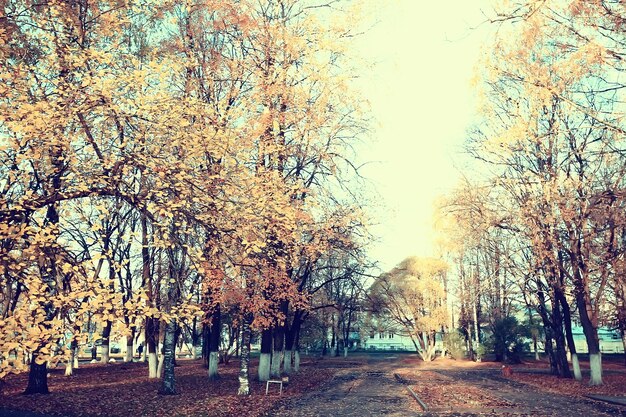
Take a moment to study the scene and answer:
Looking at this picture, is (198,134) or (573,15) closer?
(198,134)

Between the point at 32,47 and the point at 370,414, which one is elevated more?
the point at 32,47

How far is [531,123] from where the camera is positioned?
23438mm

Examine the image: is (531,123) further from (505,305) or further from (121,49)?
(505,305)

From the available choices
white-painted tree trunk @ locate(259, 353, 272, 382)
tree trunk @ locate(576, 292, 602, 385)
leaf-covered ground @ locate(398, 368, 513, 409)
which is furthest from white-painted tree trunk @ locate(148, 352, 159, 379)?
tree trunk @ locate(576, 292, 602, 385)

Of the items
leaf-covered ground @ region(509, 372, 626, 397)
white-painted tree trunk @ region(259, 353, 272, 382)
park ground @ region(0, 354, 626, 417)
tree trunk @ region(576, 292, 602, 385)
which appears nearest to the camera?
park ground @ region(0, 354, 626, 417)

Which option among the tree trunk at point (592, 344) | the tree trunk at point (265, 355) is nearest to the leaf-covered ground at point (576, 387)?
the tree trunk at point (592, 344)

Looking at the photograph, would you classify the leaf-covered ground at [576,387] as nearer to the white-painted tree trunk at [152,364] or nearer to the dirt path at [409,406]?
the dirt path at [409,406]

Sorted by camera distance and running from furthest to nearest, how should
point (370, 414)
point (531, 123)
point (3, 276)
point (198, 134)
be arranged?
point (531, 123)
point (370, 414)
point (198, 134)
point (3, 276)

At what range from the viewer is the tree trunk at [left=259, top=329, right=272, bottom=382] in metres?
23.2

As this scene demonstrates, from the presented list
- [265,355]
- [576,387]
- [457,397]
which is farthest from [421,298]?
[457,397]

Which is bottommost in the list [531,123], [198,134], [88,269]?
[88,269]

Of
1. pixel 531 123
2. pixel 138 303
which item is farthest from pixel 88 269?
pixel 531 123

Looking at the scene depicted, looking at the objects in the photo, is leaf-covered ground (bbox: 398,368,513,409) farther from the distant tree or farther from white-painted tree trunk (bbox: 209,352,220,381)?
the distant tree

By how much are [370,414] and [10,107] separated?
1248 centimetres
